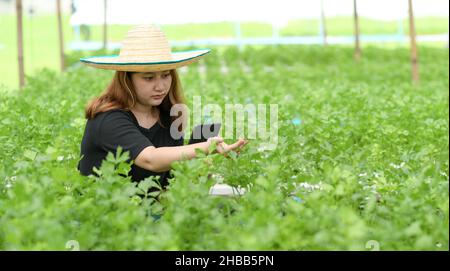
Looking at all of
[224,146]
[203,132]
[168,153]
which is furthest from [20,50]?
[224,146]

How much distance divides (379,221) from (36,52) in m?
27.8

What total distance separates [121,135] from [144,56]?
53 cm

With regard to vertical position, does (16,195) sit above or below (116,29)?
below

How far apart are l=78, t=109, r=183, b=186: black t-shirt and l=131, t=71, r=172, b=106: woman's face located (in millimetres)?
133

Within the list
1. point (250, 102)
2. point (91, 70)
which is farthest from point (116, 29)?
point (250, 102)

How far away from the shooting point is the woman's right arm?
3711 millimetres

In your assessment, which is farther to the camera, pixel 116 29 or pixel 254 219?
pixel 116 29

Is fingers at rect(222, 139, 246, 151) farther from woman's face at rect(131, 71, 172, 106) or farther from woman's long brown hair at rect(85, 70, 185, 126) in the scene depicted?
woman's long brown hair at rect(85, 70, 185, 126)

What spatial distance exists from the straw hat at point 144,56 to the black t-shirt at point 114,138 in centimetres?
25

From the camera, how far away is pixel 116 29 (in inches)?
1960

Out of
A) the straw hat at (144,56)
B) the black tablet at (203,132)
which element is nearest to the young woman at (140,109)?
the straw hat at (144,56)
